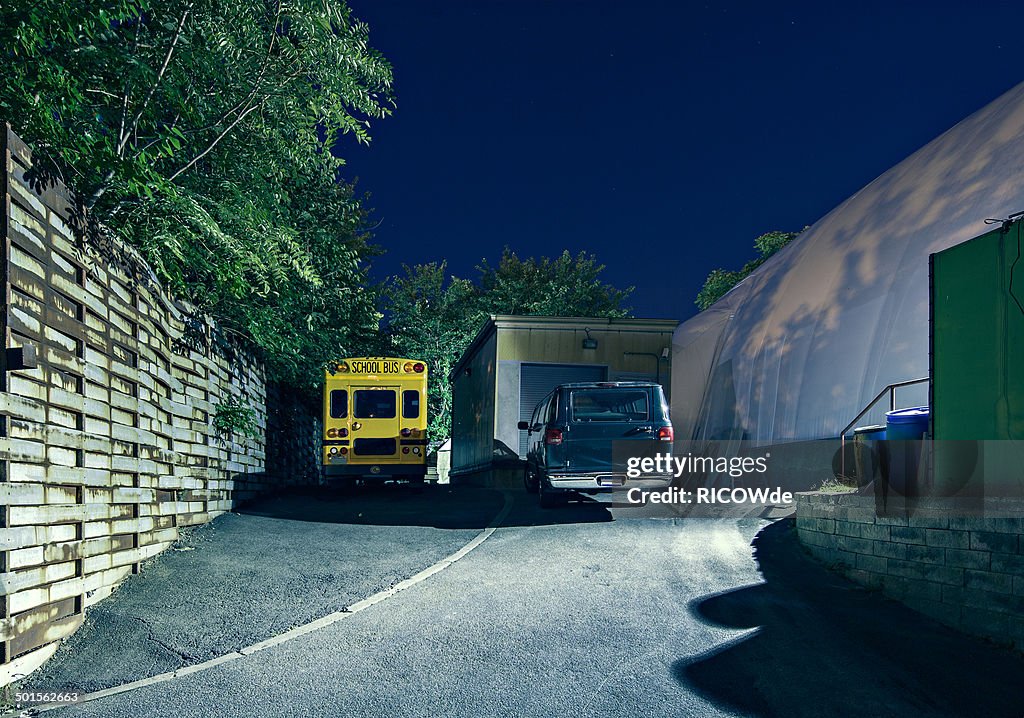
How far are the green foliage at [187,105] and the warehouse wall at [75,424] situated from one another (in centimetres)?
57

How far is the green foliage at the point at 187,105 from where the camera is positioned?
6.59m

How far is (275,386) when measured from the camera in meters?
16.9

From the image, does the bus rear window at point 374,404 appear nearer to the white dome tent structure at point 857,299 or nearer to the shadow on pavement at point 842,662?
the white dome tent structure at point 857,299

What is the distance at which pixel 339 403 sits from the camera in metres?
17.3

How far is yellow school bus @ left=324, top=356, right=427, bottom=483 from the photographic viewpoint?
17.2 meters

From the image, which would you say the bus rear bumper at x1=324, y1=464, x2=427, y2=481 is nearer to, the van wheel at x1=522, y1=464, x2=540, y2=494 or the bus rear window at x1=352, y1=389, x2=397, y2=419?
the bus rear window at x1=352, y1=389, x2=397, y2=419

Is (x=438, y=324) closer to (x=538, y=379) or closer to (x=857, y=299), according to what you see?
(x=538, y=379)

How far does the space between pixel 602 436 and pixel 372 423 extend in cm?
670

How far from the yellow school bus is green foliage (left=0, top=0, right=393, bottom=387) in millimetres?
6660

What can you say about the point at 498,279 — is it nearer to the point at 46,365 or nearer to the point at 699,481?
the point at 699,481

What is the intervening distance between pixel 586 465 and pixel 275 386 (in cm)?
774

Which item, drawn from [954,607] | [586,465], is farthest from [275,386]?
[954,607]

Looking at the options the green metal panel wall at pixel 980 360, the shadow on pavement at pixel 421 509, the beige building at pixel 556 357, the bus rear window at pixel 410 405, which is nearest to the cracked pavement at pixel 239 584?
the shadow on pavement at pixel 421 509

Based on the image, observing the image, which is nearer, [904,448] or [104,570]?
[104,570]
